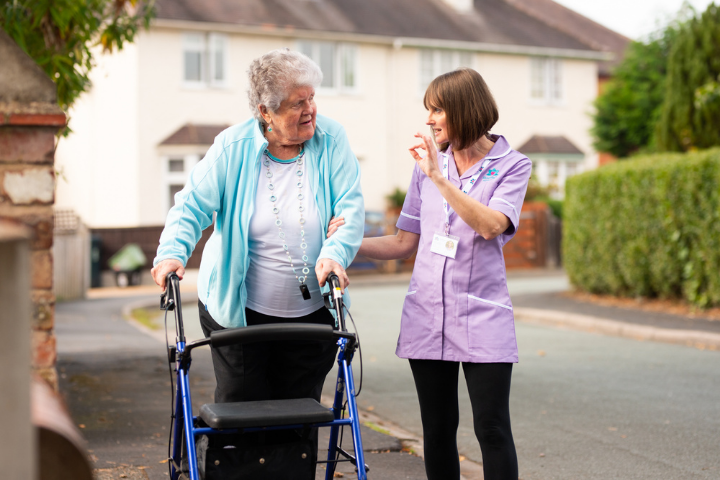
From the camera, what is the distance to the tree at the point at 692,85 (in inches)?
677

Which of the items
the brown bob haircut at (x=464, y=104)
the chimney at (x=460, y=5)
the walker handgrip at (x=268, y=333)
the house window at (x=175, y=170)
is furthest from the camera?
the chimney at (x=460, y=5)

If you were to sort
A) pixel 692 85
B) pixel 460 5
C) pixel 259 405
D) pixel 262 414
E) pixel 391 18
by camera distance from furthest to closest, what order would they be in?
pixel 460 5, pixel 391 18, pixel 692 85, pixel 259 405, pixel 262 414

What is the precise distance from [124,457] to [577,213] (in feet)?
40.4

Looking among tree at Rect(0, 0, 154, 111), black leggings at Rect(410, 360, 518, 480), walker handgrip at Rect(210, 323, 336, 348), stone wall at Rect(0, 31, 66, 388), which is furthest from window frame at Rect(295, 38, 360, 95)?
walker handgrip at Rect(210, 323, 336, 348)

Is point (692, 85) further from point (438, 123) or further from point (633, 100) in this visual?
point (438, 123)

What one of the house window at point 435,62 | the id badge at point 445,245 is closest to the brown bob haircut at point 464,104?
the id badge at point 445,245

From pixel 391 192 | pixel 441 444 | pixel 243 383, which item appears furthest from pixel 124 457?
pixel 391 192

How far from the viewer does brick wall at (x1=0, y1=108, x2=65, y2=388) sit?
17.7 ft

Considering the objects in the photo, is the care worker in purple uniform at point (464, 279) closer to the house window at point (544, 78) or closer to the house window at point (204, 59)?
the house window at point (204, 59)

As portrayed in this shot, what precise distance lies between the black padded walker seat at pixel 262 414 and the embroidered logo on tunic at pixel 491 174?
1125 millimetres

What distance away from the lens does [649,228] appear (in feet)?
45.4

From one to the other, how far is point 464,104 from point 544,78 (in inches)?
1198

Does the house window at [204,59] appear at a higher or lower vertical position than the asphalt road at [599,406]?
higher

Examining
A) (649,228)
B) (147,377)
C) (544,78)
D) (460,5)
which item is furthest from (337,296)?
(460,5)
